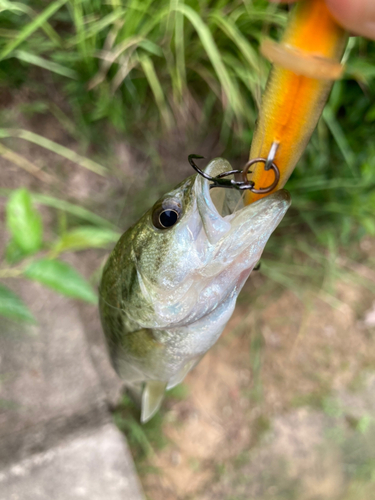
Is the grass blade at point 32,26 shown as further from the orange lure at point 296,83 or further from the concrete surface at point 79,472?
the concrete surface at point 79,472

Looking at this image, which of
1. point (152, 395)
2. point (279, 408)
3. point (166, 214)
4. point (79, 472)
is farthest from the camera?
point (279, 408)

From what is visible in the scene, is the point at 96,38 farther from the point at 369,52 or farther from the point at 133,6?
the point at 369,52

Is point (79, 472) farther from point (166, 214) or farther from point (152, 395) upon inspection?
point (166, 214)

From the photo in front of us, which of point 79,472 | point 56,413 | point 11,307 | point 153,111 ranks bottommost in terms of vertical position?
point 79,472

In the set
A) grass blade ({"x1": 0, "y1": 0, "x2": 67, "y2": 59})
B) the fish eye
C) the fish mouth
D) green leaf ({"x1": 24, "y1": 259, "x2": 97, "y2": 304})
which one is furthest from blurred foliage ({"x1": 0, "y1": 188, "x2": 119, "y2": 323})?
grass blade ({"x1": 0, "y1": 0, "x2": 67, "y2": 59})

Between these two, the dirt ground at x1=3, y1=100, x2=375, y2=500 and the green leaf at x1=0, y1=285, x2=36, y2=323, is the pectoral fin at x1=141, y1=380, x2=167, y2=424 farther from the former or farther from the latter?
the dirt ground at x1=3, y1=100, x2=375, y2=500

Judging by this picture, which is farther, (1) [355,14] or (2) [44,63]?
(2) [44,63]

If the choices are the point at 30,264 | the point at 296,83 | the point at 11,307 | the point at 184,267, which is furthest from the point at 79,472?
the point at 296,83
